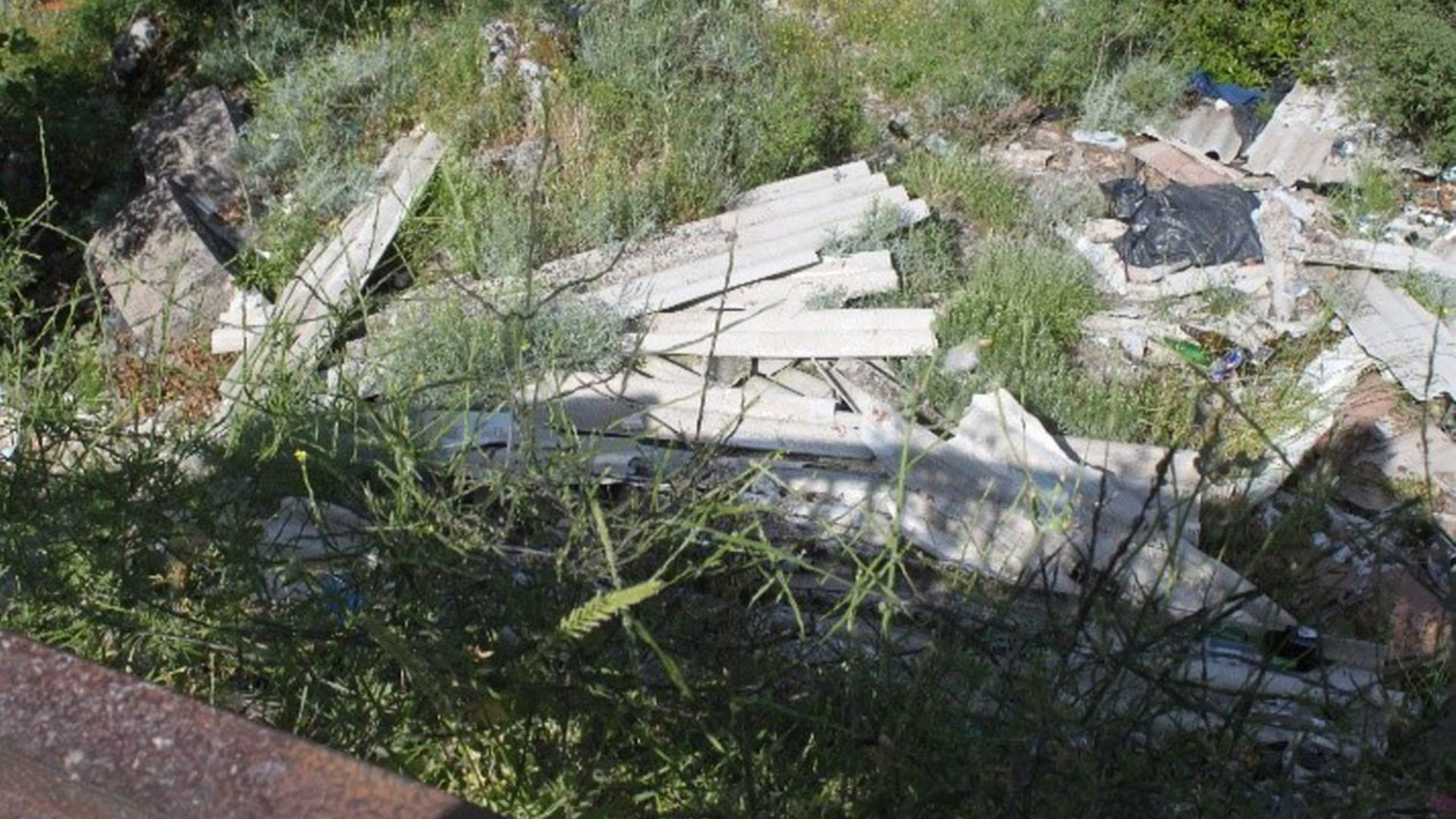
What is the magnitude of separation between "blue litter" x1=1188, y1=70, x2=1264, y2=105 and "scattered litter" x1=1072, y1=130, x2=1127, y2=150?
736mm

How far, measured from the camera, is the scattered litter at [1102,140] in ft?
24.9

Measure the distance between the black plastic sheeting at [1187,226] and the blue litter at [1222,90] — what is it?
124 cm

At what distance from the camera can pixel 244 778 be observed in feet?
5.67

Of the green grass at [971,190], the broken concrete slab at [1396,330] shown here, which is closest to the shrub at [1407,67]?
the broken concrete slab at [1396,330]

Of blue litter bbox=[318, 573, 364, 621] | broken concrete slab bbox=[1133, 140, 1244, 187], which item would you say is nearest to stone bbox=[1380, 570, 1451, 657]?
broken concrete slab bbox=[1133, 140, 1244, 187]

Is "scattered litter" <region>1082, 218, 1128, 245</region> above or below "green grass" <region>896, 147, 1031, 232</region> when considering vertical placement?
below

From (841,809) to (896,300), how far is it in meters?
3.48

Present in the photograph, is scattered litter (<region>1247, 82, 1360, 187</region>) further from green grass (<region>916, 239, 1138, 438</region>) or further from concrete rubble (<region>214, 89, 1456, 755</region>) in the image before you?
green grass (<region>916, 239, 1138, 438</region>)

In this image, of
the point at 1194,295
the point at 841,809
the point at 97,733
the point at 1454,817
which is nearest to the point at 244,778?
the point at 97,733

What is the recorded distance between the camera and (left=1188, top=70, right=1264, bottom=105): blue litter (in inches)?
311

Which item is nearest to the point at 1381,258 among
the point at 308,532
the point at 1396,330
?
the point at 1396,330

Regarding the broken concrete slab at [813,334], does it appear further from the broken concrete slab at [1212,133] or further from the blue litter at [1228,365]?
the broken concrete slab at [1212,133]

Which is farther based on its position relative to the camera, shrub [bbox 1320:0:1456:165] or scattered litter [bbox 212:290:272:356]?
shrub [bbox 1320:0:1456:165]

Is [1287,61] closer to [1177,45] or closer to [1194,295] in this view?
[1177,45]
